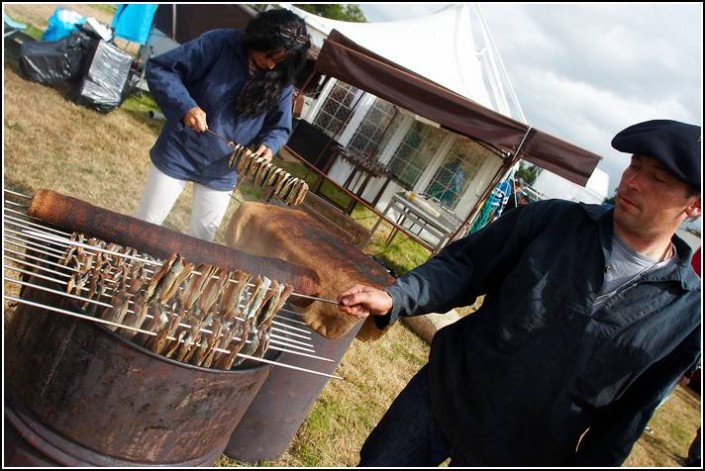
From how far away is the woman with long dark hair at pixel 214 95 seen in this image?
310 cm

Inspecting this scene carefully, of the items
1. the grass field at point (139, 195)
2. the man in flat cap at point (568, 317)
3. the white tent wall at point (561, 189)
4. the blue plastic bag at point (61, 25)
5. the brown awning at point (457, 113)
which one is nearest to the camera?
the man in flat cap at point (568, 317)

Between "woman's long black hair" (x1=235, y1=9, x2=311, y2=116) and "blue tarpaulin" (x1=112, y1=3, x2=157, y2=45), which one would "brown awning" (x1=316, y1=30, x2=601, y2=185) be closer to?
"woman's long black hair" (x1=235, y1=9, x2=311, y2=116)

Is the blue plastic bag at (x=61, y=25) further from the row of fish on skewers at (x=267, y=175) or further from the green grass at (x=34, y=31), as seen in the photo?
the row of fish on skewers at (x=267, y=175)

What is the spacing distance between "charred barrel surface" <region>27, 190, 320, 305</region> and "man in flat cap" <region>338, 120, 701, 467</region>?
71 cm

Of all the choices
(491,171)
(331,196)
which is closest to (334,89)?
(331,196)

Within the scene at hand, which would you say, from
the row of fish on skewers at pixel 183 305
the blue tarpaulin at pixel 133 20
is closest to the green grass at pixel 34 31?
the blue tarpaulin at pixel 133 20

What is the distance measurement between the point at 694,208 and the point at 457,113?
5.92 meters

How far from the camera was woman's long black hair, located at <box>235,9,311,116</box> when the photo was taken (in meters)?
3.13

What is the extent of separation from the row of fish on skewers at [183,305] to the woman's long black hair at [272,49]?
4.94 feet

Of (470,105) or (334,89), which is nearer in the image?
(470,105)

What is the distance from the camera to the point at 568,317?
6.07ft

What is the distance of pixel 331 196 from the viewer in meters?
11.7

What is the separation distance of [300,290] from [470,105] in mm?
5597

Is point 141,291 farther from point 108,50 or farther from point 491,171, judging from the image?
point 491,171
